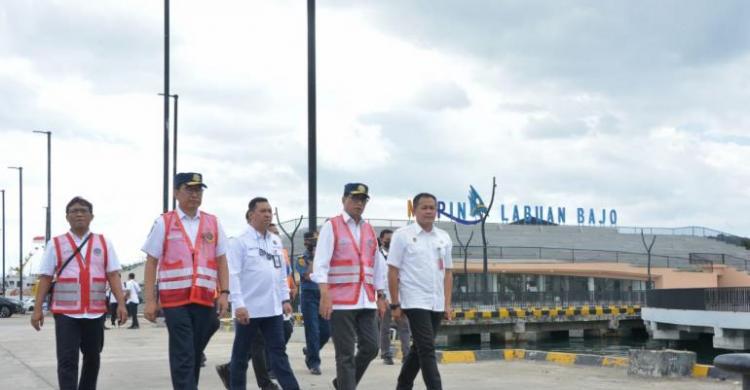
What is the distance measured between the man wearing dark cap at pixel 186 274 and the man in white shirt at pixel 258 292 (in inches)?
23.1

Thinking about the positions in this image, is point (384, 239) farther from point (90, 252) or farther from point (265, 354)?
point (90, 252)

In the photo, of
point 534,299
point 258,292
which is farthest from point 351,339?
point 534,299

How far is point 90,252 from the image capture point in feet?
26.6

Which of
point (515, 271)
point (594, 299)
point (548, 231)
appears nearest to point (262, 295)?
point (594, 299)

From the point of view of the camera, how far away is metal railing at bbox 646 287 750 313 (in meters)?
27.5

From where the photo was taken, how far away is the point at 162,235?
7344 mm

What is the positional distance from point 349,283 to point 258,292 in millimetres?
913

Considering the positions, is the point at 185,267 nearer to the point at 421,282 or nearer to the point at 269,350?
the point at 269,350

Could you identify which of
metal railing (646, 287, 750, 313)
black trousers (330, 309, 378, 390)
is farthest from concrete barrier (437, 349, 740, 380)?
metal railing (646, 287, 750, 313)

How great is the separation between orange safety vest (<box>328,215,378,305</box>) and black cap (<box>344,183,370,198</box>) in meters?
0.23

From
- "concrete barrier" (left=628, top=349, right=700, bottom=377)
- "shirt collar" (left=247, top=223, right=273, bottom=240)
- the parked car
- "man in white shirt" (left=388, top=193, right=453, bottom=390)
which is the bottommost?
the parked car

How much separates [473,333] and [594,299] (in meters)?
9.94

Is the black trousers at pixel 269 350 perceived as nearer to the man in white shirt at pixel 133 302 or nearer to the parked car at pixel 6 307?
the man in white shirt at pixel 133 302

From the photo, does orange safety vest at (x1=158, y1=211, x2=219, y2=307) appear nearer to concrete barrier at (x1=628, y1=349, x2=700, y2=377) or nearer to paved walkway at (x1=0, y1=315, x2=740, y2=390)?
paved walkway at (x1=0, y1=315, x2=740, y2=390)
